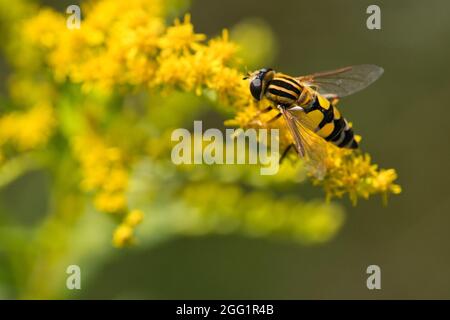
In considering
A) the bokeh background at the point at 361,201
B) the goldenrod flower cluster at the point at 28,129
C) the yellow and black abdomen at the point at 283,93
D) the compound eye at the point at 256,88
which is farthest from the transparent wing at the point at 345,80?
the bokeh background at the point at 361,201

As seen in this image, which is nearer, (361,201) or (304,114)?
(304,114)

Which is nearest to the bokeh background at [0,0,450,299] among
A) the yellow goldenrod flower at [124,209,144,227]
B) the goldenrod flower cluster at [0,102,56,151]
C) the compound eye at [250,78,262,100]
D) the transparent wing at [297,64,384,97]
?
the goldenrod flower cluster at [0,102,56,151]

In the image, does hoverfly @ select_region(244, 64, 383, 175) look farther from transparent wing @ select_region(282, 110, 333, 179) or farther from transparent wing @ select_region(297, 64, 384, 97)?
transparent wing @ select_region(297, 64, 384, 97)

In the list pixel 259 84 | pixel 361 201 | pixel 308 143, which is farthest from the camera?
pixel 361 201

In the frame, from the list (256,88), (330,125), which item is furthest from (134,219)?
(330,125)

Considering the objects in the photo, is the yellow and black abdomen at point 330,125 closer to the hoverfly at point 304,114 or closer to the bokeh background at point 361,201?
the hoverfly at point 304,114

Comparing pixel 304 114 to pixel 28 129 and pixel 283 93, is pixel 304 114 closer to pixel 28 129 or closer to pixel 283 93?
pixel 283 93
